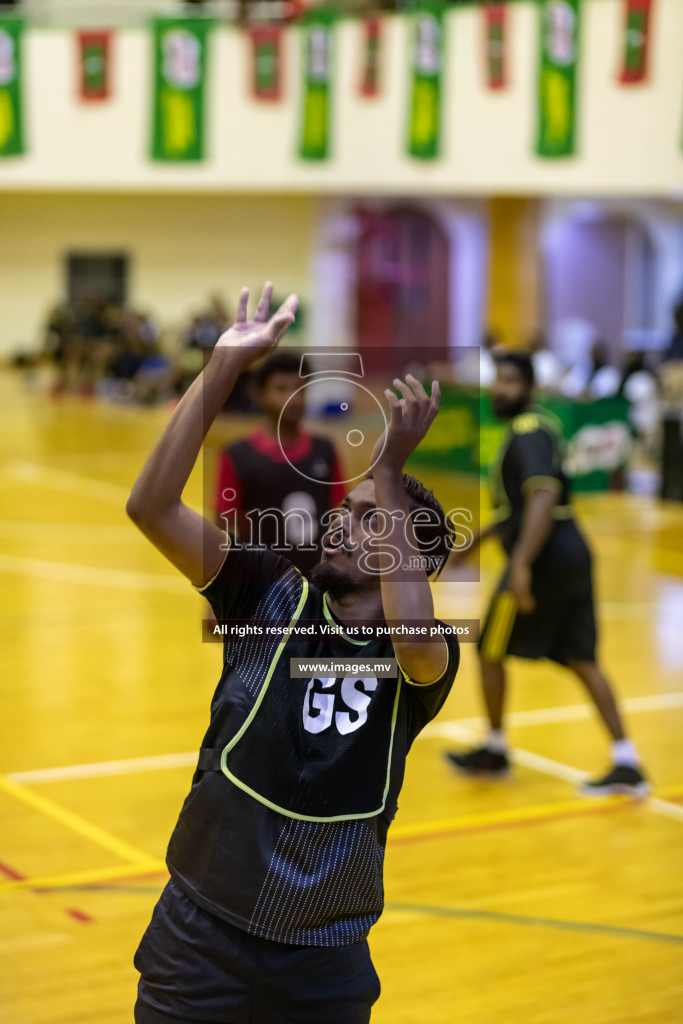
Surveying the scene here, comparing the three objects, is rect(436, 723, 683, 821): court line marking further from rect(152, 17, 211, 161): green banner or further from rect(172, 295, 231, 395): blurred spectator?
rect(172, 295, 231, 395): blurred spectator

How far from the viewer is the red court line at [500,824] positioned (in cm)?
571

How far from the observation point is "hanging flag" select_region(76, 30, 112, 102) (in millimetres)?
20609

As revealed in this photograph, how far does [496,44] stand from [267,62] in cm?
379

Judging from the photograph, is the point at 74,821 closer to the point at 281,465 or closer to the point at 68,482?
the point at 281,465

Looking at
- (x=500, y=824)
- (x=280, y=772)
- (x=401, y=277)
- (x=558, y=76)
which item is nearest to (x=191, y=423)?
(x=280, y=772)

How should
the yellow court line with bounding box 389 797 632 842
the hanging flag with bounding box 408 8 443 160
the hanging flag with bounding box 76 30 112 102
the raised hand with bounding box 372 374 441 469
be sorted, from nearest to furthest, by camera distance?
the raised hand with bounding box 372 374 441 469
the yellow court line with bounding box 389 797 632 842
the hanging flag with bounding box 408 8 443 160
the hanging flag with bounding box 76 30 112 102

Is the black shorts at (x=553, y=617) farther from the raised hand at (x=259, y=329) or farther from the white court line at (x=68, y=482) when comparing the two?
the white court line at (x=68, y=482)

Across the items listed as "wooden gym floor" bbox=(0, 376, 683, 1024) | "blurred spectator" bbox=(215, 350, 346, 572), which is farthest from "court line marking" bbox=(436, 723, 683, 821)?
"blurred spectator" bbox=(215, 350, 346, 572)

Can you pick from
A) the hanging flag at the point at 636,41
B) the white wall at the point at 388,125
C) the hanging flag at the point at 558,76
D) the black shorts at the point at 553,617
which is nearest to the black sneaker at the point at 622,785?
the black shorts at the point at 553,617

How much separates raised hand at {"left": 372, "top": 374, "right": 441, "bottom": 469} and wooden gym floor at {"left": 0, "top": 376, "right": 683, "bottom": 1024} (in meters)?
0.39

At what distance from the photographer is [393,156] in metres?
19.0

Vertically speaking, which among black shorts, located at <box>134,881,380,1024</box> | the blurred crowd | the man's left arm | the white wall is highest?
the white wall

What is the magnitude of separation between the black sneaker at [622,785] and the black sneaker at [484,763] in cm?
42

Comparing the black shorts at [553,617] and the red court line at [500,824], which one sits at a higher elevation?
the black shorts at [553,617]
